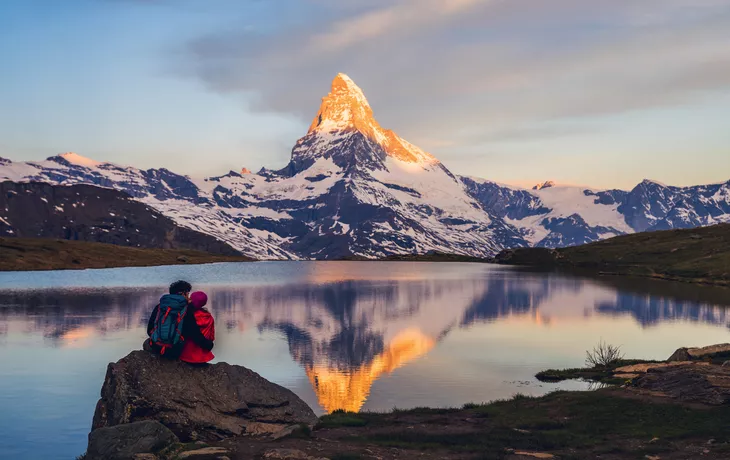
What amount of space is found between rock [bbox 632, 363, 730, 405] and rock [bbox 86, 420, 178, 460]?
80.0 ft

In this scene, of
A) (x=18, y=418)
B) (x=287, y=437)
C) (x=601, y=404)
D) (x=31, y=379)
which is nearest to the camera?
(x=287, y=437)

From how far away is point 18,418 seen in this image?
38.6m

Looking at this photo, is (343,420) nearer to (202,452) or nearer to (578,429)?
(202,452)

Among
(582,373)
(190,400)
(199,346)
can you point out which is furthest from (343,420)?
(582,373)

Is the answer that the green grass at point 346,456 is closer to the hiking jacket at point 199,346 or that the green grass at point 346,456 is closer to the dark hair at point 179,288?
the hiking jacket at point 199,346

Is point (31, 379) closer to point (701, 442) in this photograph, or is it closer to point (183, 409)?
point (183, 409)

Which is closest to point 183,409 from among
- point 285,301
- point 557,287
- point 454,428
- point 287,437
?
point 287,437

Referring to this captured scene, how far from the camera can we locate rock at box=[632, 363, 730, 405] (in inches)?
1271

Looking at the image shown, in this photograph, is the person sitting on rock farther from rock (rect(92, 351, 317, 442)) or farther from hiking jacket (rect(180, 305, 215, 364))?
rock (rect(92, 351, 317, 442))

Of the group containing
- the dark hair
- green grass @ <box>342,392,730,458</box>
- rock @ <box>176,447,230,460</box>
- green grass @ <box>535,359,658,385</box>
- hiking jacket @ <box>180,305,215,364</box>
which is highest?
the dark hair

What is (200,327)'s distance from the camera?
28.9 m

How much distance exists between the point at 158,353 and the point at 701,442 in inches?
877

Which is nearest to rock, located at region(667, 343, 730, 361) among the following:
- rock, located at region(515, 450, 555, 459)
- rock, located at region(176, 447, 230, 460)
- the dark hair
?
rock, located at region(515, 450, 555, 459)

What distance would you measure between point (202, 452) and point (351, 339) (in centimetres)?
5472
